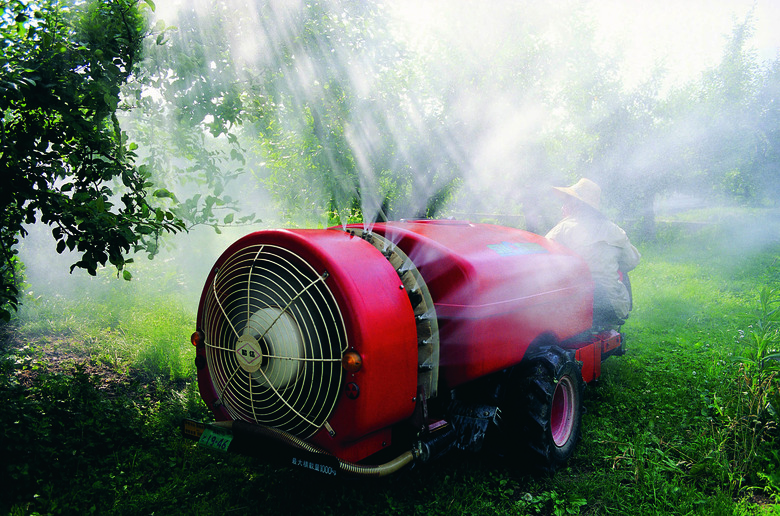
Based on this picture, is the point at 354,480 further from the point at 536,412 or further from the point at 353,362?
the point at 536,412

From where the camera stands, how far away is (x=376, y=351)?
2.25m

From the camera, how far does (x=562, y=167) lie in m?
16.1

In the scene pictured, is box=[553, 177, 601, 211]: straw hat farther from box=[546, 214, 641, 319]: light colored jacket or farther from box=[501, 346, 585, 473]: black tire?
box=[501, 346, 585, 473]: black tire

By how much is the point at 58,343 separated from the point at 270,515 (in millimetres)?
4010

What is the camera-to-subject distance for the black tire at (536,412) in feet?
10.1

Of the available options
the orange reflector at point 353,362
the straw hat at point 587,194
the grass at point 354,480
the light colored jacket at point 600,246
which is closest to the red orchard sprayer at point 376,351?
the orange reflector at point 353,362

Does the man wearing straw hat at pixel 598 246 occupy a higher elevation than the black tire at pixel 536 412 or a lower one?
higher

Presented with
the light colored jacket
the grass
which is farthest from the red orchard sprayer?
the light colored jacket

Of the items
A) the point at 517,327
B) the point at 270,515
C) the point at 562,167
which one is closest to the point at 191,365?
the point at 270,515

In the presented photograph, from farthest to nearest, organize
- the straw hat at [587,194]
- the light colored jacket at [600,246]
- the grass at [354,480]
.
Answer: the straw hat at [587,194] → the light colored jacket at [600,246] → the grass at [354,480]

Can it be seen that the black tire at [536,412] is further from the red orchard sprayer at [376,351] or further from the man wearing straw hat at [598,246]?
the man wearing straw hat at [598,246]

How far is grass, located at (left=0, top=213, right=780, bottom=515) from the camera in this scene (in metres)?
2.75

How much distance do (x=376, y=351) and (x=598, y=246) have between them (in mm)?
3239

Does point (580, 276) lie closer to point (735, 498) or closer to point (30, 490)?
point (735, 498)
